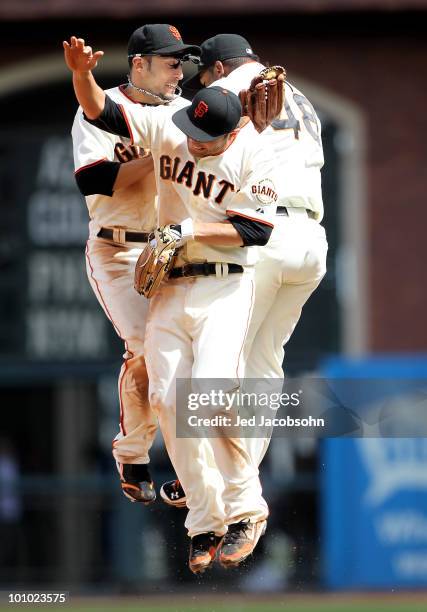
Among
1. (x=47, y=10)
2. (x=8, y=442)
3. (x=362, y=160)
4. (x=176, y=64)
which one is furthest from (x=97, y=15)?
(x=176, y=64)

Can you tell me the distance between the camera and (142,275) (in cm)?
779

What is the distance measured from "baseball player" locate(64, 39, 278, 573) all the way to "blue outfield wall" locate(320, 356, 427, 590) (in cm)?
864

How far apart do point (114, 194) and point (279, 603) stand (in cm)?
991

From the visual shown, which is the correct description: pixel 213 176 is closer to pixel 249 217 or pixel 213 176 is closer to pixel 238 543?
pixel 249 217

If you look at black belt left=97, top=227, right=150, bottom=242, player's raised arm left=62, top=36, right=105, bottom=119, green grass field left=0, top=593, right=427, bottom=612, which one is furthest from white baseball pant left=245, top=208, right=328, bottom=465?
green grass field left=0, top=593, right=427, bottom=612

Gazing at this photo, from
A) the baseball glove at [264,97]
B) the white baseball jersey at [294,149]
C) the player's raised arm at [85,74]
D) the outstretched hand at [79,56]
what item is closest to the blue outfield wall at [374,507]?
the white baseball jersey at [294,149]

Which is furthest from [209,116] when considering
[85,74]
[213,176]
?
[85,74]

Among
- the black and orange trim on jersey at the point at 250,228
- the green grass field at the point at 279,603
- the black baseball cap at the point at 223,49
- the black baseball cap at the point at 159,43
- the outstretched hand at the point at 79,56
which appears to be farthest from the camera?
the green grass field at the point at 279,603

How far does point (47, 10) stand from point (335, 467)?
591cm

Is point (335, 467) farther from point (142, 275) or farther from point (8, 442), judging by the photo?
point (142, 275)

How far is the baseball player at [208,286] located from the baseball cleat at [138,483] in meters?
0.47

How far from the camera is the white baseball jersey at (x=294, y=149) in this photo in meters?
8.11

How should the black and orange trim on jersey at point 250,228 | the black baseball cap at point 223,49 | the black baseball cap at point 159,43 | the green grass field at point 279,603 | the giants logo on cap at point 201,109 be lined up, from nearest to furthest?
the giants logo on cap at point 201,109 → the black and orange trim on jersey at point 250,228 → the black baseball cap at point 159,43 → the black baseball cap at point 223,49 → the green grass field at point 279,603

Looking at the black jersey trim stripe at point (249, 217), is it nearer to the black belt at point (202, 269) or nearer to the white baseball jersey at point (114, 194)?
the black belt at point (202, 269)
